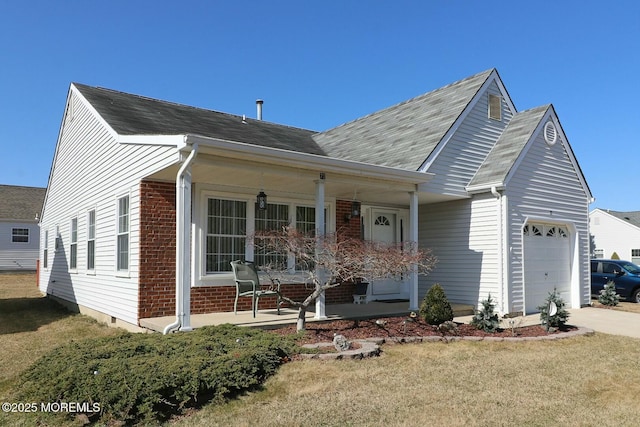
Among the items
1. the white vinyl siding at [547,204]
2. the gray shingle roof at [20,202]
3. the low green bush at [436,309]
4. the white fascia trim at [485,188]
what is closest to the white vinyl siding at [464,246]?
the white fascia trim at [485,188]

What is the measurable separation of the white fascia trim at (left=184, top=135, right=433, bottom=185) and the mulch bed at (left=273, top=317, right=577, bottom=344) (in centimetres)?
270

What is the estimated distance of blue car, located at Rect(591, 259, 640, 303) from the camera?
51.6 ft

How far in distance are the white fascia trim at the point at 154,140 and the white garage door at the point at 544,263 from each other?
28.3 ft

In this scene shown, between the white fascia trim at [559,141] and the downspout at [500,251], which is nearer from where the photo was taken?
the downspout at [500,251]

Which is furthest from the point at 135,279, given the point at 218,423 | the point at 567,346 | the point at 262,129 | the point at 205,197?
the point at 567,346

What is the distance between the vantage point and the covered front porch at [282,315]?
788 centimetres

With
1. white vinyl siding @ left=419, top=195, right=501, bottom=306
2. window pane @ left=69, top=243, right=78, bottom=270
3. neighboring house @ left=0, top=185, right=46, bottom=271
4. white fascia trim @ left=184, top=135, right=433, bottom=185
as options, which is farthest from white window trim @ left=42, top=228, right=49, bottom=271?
neighboring house @ left=0, top=185, right=46, bottom=271

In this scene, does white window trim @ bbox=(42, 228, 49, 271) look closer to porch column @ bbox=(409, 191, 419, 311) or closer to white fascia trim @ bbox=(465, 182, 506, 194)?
porch column @ bbox=(409, 191, 419, 311)

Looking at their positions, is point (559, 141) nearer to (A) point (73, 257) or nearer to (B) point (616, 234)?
(A) point (73, 257)

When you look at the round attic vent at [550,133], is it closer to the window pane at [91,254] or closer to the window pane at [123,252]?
the window pane at [123,252]

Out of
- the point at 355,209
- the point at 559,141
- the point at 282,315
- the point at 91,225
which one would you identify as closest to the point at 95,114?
the point at 91,225

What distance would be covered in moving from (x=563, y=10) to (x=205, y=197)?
943cm

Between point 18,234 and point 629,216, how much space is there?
43018 millimetres

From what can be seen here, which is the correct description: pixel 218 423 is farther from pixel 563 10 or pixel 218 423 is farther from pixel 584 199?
pixel 584 199
